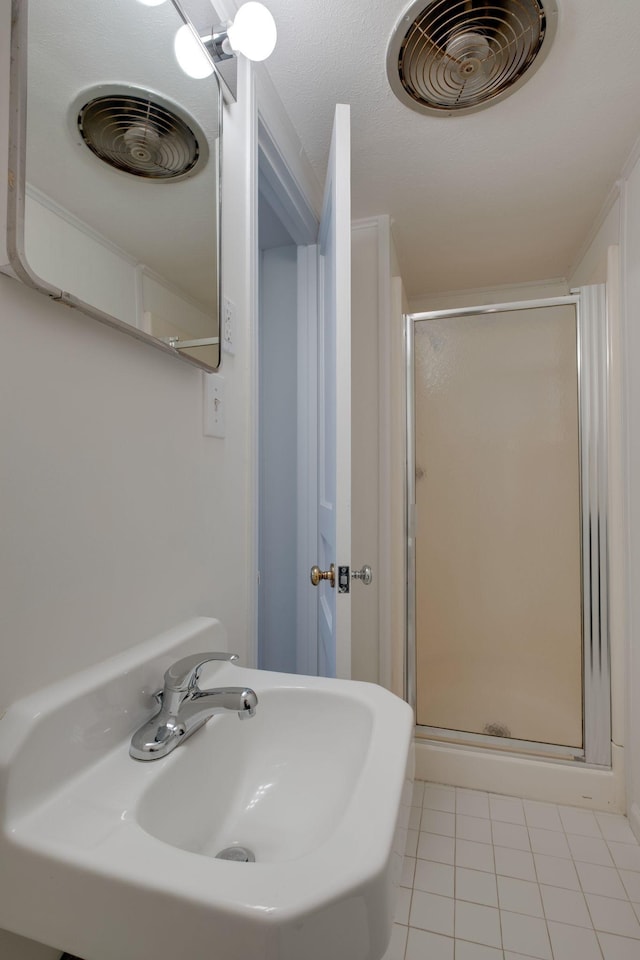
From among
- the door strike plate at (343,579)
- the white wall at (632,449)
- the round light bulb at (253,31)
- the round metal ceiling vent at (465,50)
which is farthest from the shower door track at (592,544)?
the round light bulb at (253,31)

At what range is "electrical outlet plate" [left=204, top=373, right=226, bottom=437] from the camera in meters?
0.83

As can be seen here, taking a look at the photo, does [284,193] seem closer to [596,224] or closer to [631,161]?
[631,161]

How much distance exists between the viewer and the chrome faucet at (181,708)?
0.54 meters

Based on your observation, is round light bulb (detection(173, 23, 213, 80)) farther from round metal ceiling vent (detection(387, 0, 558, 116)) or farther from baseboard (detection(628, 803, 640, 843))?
baseboard (detection(628, 803, 640, 843))

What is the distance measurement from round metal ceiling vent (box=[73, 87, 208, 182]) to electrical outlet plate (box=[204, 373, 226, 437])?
0.32 metres

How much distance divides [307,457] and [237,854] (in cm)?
123

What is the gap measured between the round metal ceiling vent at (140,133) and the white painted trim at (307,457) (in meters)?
0.89

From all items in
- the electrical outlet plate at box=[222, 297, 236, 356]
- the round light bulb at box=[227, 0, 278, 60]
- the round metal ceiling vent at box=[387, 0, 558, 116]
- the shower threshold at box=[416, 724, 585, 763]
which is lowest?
the shower threshold at box=[416, 724, 585, 763]

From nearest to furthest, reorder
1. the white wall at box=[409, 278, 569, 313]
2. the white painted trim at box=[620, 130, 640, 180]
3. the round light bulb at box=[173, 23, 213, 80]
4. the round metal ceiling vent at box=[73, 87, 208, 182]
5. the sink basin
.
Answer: the sink basin → the round metal ceiling vent at box=[73, 87, 208, 182] → the round light bulb at box=[173, 23, 213, 80] → the white painted trim at box=[620, 130, 640, 180] → the white wall at box=[409, 278, 569, 313]

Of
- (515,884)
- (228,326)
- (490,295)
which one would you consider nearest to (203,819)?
(228,326)

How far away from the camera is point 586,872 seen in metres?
1.23

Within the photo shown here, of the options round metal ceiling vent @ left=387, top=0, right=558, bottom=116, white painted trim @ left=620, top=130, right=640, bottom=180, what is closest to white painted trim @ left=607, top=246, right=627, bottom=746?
white painted trim @ left=620, top=130, right=640, bottom=180

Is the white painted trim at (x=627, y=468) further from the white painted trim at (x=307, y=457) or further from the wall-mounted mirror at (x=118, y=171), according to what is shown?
the wall-mounted mirror at (x=118, y=171)

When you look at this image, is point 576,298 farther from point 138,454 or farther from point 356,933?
point 356,933
